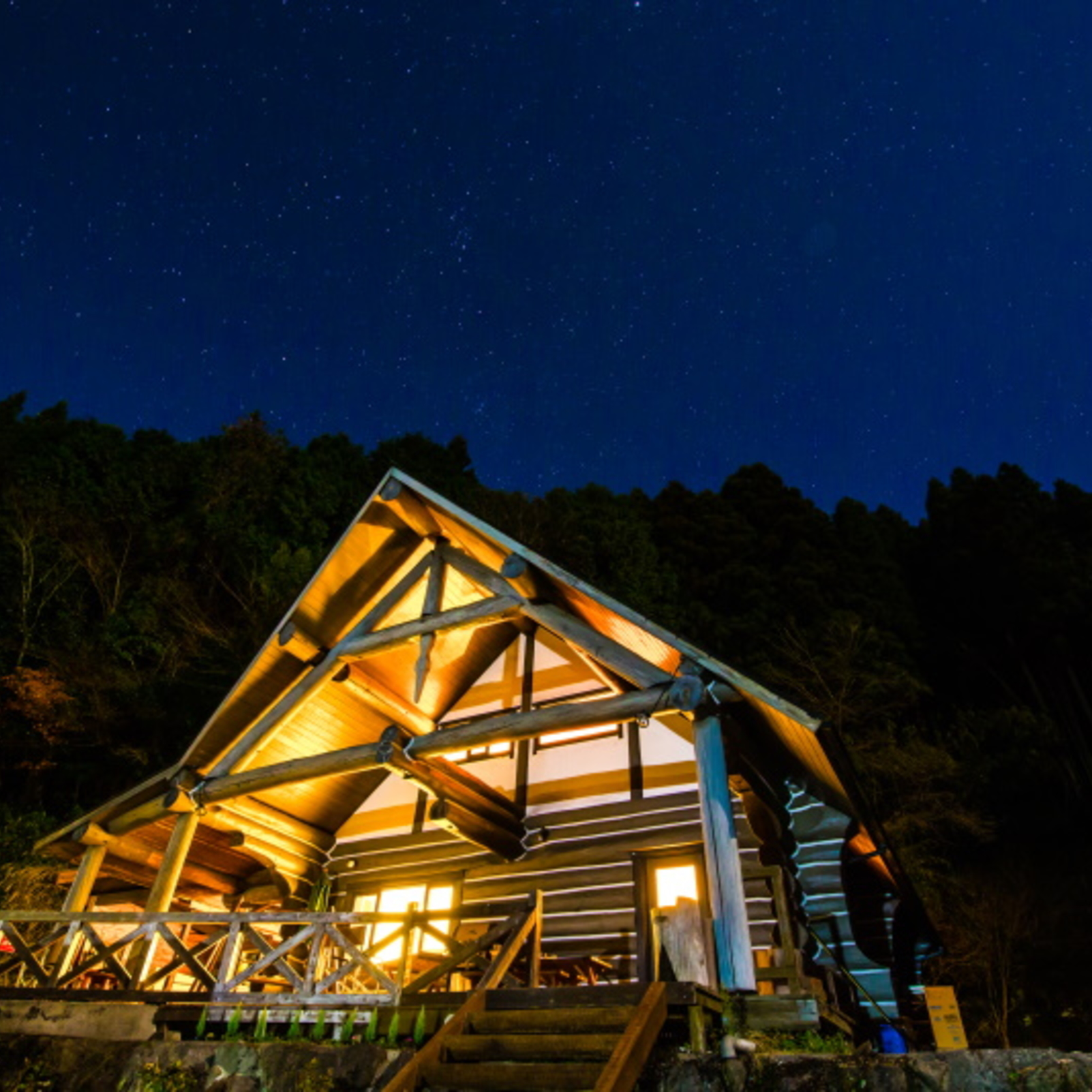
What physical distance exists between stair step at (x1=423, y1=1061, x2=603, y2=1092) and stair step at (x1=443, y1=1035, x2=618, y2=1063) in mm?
67

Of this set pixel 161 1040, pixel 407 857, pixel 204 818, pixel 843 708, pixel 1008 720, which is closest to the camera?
pixel 161 1040

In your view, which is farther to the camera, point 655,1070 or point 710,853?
point 710,853

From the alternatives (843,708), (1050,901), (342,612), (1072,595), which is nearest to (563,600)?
(342,612)

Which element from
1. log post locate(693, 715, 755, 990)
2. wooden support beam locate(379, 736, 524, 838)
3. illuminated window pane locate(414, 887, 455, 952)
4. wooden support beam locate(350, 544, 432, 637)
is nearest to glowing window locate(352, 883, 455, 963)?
illuminated window pane locate(414, 887, 455, 952)

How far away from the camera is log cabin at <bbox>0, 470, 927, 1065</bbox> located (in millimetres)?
8055

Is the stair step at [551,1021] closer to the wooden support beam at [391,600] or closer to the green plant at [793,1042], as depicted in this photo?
the green plant at [793,1042]

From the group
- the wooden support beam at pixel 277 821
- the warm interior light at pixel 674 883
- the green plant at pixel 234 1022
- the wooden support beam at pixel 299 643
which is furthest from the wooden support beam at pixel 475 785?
the wooden support beam at pixel 277 821

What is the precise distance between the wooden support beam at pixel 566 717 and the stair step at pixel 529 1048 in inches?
126

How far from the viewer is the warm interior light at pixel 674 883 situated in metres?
10.5

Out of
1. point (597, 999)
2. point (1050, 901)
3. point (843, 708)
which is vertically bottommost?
point (597, 999)

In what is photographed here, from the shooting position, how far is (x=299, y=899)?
13.6 metres

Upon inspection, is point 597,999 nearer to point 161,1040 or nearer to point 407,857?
point 161,1040

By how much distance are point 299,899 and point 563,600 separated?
26.1 ft

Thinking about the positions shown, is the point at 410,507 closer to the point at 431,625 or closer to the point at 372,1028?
the point at 431,625
